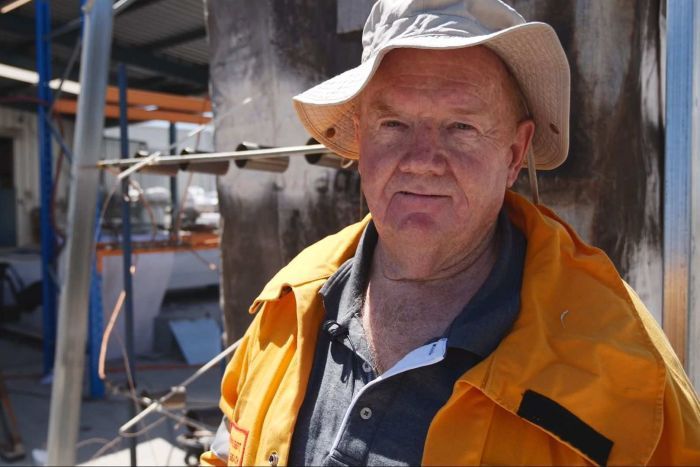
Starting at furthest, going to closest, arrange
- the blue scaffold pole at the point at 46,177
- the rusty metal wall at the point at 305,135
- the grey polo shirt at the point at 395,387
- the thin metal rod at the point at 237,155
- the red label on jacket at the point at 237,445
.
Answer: the blue scaffold pole at the point at 46,177 < the thin metal rod at the point at 237,155 < the rusty metal wall at the point at 305,135 < the red label on jacket at the point at 237,445 < the grey polo shirt at the point at 395,387

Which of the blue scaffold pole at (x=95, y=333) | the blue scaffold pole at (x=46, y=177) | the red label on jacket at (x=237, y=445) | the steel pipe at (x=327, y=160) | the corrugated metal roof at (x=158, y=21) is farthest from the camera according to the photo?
the corrugated metal roof at (x=158, y=21)

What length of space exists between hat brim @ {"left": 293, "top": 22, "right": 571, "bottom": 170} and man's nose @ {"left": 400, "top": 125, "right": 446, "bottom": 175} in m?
0.16

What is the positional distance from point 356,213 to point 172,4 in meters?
5.91

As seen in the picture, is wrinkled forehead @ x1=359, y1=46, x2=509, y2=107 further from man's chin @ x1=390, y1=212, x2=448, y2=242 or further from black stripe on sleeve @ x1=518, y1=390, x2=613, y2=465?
black stripe on sleeve @ x1=518, y1=390, x2=613, y2=465

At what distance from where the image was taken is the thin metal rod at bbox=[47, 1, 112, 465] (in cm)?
223

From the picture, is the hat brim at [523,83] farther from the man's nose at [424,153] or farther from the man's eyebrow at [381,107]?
the man's nose at [424,153]

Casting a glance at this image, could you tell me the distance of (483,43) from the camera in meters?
1.25

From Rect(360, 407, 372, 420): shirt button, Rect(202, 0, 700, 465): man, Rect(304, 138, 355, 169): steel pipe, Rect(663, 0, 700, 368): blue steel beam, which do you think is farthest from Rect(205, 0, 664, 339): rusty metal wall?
Rect(360, 407, 372, 420): shirt button

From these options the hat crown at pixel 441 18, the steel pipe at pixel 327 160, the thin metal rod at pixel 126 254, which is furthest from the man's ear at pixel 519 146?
the thin metal rod at pixel 126 254

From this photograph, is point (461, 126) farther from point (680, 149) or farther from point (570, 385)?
point (680, 149)

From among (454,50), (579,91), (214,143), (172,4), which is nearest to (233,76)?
(214,143)

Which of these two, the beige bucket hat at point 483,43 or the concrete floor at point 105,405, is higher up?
the beige bucket hat at point 483,43

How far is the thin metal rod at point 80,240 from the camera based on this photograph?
2.23 metres

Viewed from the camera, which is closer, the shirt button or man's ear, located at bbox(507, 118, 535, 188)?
the shirt button
